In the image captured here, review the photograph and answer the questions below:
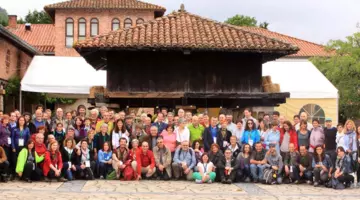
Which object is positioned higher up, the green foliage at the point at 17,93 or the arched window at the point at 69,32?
the arched window at the point at 69,32

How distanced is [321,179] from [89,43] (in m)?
8.31

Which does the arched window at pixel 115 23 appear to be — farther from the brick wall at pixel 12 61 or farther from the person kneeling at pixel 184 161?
the person kneeling at pixel 184 161

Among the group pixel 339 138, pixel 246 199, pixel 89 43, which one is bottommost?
pixel 246 199

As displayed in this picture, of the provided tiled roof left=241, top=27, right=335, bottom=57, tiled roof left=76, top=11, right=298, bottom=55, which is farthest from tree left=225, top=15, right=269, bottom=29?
tiled roof left=76, top=11, right=298, bottom=55

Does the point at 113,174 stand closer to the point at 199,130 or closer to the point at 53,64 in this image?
the point at 199,130

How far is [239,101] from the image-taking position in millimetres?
19844

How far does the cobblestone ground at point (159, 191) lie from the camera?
12.0 m

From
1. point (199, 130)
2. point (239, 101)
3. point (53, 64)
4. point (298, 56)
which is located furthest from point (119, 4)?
point (199, 130)

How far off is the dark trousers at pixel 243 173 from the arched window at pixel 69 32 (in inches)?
1377

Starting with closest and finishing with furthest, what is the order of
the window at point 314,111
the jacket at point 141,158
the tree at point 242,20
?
the jacket at point 141,158
the window at point 314,111
the tree at point 242,20

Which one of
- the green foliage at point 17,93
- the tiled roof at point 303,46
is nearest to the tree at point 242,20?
the tiled roof at point 303,46

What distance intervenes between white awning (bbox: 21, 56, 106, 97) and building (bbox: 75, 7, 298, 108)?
554 cm

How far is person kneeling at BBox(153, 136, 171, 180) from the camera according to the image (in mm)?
15023

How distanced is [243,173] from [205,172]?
1.09m
